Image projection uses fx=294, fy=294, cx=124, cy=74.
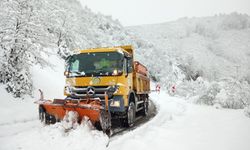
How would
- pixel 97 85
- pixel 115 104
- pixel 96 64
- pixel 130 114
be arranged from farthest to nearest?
pixel 130 114, pixel 96 64, pixel 97 85, pixel 115 104

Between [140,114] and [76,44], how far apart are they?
19141 millimetres

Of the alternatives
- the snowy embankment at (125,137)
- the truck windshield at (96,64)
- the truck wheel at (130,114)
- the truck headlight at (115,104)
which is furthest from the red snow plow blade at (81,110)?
the truck wheel at (130,114)

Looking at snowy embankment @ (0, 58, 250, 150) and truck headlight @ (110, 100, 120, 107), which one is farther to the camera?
truck headlight @ (110, 100, 120, 107)

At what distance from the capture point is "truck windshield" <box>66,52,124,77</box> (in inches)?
408

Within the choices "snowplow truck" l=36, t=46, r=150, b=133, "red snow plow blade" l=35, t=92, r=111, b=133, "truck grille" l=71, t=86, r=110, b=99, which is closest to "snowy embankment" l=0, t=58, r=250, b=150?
"red snow plow blade" l=35, t=92, r=111, b=133

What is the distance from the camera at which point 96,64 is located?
1063cm

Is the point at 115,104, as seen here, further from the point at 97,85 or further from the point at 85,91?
the point at 85,91

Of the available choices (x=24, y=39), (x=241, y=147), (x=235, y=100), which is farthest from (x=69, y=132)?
(x=235, y=100)

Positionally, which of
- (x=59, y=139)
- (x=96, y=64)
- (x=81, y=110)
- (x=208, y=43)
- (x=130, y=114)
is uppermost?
(x=208, y=43)

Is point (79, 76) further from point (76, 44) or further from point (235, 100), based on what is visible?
point (76, 44)

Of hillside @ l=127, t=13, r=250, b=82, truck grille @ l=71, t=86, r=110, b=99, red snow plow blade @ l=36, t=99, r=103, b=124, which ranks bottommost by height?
red snow plow blade @ l=36, t=99, r=103, b=124

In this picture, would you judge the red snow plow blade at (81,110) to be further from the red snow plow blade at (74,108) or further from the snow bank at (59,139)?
the snow bank at (59,139)

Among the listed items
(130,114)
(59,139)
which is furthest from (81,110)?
(130,114)

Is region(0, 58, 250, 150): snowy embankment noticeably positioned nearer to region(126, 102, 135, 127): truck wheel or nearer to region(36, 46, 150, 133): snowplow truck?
region(36, 46, 150, 133): snowplow truck
